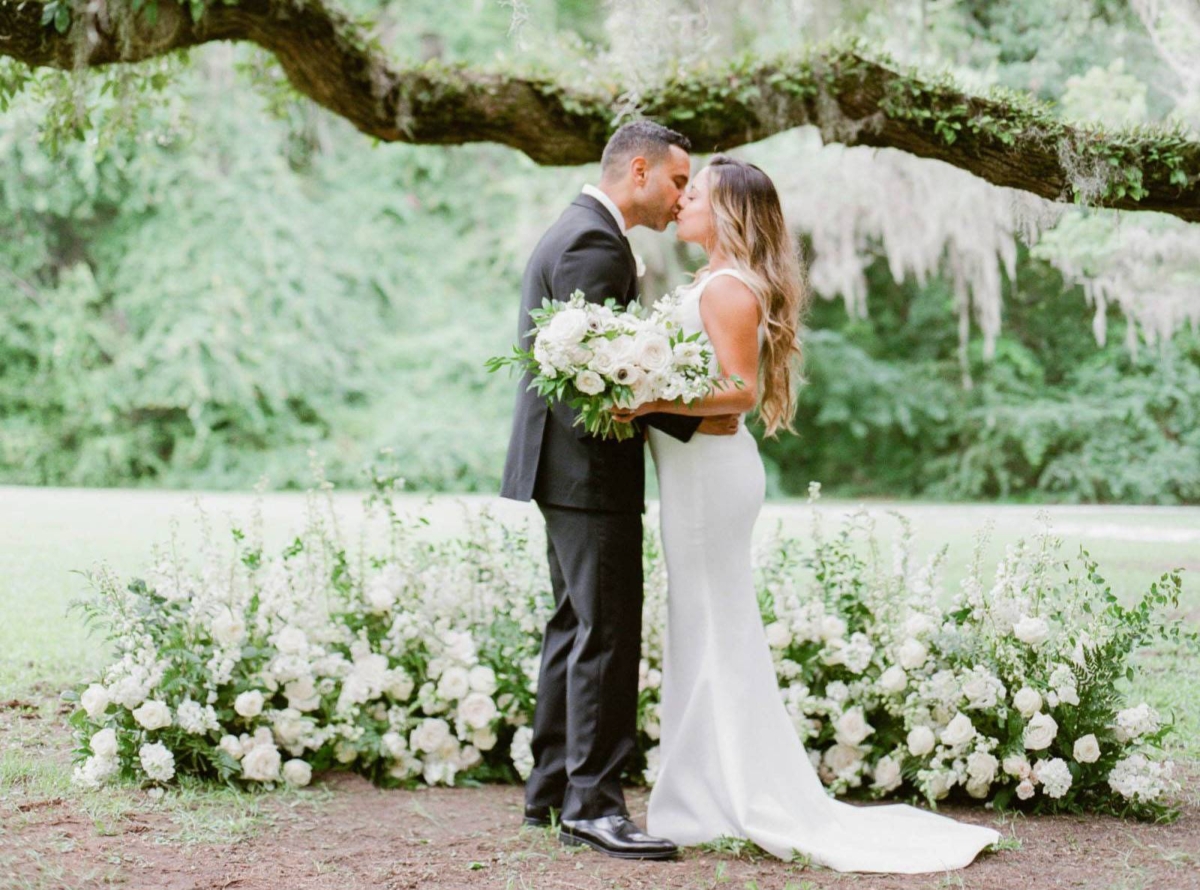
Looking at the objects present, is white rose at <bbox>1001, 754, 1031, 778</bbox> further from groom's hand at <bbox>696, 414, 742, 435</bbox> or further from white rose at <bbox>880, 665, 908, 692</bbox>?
groom's hand at <bbox>696, 414, 742, 435</bbox>

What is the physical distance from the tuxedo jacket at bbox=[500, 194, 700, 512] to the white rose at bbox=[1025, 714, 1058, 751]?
4.86ft

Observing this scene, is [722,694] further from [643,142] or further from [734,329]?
[643,142]

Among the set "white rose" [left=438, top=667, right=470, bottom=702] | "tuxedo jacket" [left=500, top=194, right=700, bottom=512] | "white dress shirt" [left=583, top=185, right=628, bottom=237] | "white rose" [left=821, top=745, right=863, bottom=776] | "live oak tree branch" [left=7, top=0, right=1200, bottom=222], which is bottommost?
"white rose" [left=821, top=745, right=863, bottom=776]

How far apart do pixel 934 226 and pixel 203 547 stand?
8328mm

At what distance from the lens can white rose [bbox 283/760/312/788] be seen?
4.21 metres

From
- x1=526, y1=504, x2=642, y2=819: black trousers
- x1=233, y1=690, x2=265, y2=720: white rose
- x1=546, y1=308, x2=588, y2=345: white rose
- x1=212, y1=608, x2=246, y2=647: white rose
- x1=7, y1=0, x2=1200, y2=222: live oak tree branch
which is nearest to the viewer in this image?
x1=546, y1=308, x2=588, y2=345: white rose

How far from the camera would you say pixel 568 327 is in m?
3.22

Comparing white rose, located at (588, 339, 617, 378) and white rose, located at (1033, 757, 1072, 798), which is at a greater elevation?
white rose, located at (588, 339, 617, 378)

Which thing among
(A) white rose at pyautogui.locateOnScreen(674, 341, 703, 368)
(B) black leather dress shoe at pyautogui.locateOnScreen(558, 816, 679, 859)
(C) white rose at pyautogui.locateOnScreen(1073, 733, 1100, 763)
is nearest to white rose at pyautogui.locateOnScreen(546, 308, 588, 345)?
(A) white rose at pyautogui.locateOnScreen(674, 341, 703, 368)

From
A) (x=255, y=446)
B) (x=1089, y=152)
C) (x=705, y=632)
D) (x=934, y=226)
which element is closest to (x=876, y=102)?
(x=1089, y=152)

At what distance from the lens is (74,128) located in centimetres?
525

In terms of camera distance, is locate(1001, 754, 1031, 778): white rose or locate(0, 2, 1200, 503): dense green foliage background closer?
locate(1001, 754, 1031, 778): white rose

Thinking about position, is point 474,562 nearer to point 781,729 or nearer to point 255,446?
point 781,729

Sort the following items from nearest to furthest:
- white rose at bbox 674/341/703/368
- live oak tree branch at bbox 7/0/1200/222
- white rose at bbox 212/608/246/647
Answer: white rose at bbox 674/341/703/368, white rose at bbox 212/608/246/647, live oak tree branch at bbox 7/0/1200/222
